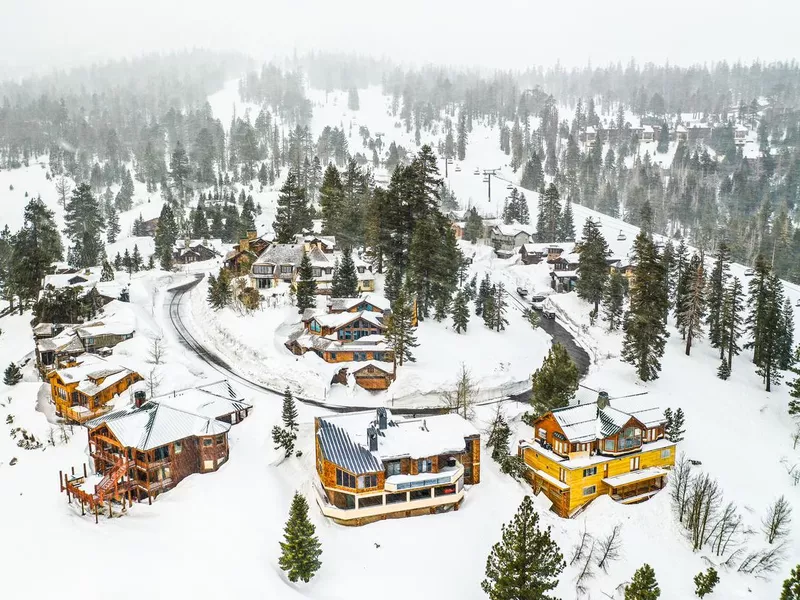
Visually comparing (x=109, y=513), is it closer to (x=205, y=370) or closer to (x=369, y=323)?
(x=205, y=370)

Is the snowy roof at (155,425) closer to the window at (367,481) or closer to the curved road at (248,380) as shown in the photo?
the window at (367,481)

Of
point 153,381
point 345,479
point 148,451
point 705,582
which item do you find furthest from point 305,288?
point 705,582

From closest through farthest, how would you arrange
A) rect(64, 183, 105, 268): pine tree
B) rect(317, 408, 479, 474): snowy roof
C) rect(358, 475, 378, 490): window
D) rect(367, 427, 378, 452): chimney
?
rect(358, 475, 378, 490): window → rect(317, 408, 479, 474): snowy roof → rect(367, 427, 378, 452): chimney → rect(64, 183, 105, 268): pine tree

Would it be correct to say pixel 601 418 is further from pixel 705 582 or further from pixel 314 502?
pixel 314 502

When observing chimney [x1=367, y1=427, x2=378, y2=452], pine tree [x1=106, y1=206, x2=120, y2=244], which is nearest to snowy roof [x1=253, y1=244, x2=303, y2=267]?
chimney [x1=367, y1=427, x2=378, y2=452]

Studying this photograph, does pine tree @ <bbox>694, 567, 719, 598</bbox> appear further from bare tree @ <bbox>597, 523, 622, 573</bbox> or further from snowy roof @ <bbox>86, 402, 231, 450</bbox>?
snowy roof @ <bbox>86, 402, 231, 450</bbox>

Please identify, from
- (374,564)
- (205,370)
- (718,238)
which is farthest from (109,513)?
(718,238)
